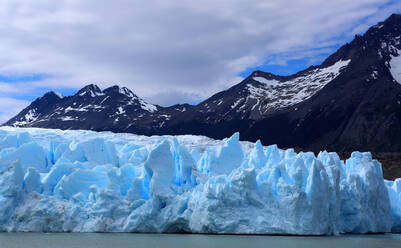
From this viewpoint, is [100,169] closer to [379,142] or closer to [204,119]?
[379,142]

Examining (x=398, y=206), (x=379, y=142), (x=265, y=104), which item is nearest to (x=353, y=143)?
(x=379, y=142)

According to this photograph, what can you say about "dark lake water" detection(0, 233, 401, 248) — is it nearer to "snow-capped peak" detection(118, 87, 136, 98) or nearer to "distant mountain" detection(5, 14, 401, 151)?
"distant mountain" detection(5, 14, 401, 151)

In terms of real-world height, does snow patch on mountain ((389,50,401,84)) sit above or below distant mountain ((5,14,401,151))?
above

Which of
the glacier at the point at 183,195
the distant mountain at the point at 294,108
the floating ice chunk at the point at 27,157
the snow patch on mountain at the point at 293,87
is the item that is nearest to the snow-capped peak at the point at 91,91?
the distant mountain at the point at 294,108

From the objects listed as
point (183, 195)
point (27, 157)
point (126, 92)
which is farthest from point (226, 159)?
point (126, 92)

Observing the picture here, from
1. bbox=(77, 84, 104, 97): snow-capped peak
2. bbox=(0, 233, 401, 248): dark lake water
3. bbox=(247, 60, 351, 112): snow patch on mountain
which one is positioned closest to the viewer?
bbox=(0, 233, 401, 248): dark lake water

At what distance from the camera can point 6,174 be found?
21.8 meters

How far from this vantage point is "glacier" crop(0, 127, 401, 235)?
2064cm

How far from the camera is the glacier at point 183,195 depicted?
2064cm

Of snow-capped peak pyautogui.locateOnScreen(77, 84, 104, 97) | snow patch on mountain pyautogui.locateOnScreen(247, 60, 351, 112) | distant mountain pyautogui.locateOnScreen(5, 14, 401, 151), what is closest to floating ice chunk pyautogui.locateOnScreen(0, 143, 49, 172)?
distant mountain pyautogui.locateOnScreen(5, 14, 401, 151)

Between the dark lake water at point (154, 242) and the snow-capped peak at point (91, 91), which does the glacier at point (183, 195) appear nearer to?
the dark lake water at point (154, 242)

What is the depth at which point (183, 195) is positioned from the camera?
2166 centimetres

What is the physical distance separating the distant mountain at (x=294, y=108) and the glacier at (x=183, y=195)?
63353mm

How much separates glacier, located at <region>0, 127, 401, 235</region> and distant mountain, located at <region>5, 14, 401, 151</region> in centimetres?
Result: 6335
